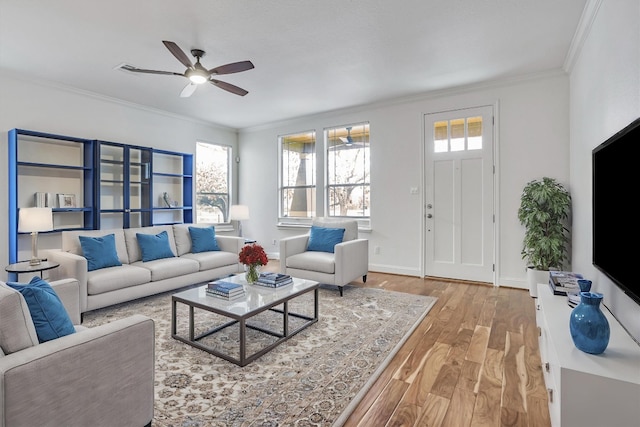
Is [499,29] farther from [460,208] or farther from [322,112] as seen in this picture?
[322,112]

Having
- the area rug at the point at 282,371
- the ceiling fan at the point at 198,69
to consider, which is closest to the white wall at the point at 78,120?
the ceiling fan at the point at 198,69

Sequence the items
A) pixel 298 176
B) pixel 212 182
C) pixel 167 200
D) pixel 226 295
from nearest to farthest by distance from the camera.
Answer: pixel 226 295, pixel 167 200, pixel 298 176, pixel 212 182

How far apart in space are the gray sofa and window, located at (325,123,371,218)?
1940mm

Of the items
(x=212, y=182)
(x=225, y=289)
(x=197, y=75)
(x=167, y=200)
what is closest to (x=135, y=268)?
(x=225, y=289)

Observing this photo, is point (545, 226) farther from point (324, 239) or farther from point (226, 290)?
point (226, 290)

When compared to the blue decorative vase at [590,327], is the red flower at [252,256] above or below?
above

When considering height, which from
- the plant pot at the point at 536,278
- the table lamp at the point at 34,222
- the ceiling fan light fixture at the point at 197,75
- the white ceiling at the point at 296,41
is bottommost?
the plant pot at the point at 536,278

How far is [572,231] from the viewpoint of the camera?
362 cm

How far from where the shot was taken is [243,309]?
2.32m

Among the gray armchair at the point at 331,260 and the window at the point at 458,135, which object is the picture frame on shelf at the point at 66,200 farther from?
the window at the point at 458,135

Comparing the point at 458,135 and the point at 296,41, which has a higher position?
the point at 296,41

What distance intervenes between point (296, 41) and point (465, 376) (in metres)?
3.18

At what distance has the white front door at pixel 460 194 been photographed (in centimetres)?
433

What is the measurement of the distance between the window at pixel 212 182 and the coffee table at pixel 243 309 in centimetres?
371
